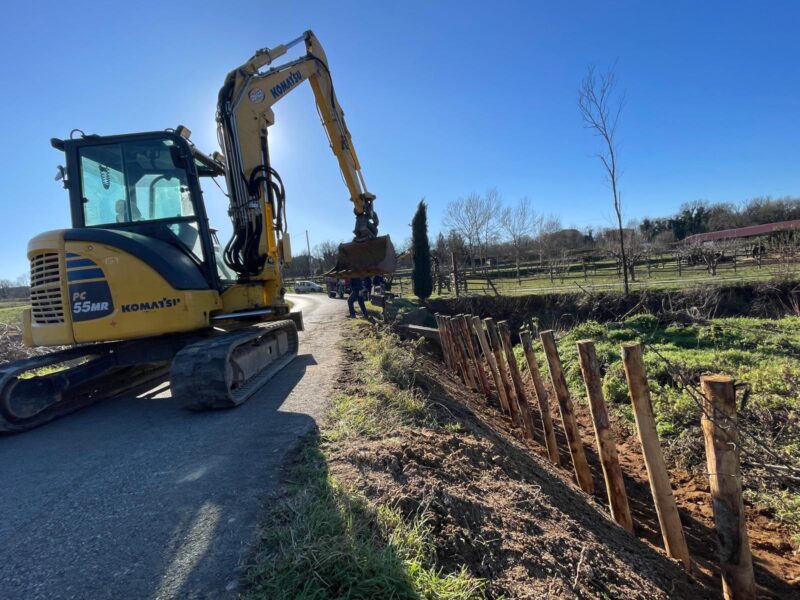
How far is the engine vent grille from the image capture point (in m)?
4.66

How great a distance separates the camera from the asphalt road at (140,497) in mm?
2018

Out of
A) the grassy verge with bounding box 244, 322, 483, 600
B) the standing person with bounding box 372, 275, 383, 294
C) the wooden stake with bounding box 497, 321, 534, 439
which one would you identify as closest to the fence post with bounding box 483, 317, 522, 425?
the wooden stake with bounding box 497, 321, 534, 439

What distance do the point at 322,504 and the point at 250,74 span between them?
6.65 m

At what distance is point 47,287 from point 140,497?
128 inches

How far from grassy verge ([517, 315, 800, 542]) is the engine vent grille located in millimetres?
5705

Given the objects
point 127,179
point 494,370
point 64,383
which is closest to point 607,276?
point 494,370

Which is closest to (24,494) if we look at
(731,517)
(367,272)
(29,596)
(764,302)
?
(29,596)

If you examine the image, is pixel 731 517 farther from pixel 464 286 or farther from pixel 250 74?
pixel 464 286

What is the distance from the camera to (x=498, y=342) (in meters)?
7.39

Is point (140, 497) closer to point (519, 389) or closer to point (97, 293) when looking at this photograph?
point (97, 293)

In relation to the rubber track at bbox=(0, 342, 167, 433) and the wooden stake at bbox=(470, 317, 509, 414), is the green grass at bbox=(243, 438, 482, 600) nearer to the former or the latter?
the rubber track at bbox=(0, 342, 167, 433)

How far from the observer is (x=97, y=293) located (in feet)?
15.2

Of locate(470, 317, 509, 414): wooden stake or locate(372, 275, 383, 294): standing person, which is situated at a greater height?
locate(372, 275, 383, 294): standing person

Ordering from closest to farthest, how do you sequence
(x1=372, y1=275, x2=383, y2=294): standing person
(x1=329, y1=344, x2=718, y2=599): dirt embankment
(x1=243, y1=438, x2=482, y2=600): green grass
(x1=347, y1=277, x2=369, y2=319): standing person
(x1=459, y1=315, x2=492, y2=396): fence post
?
1. (x1=243, y1=438, x2=482, y2=600): green grass
2. (x1=329, y1=344, x2=718, y2=599): dirt embankment
3. (x1=459, y1=315, x2=492, y2=396): fence post
4. (x1=347, y1=277, x2=369, y2=319): standing person
5. (x1=372, y1=275, x2=383, y2=294): standing person
